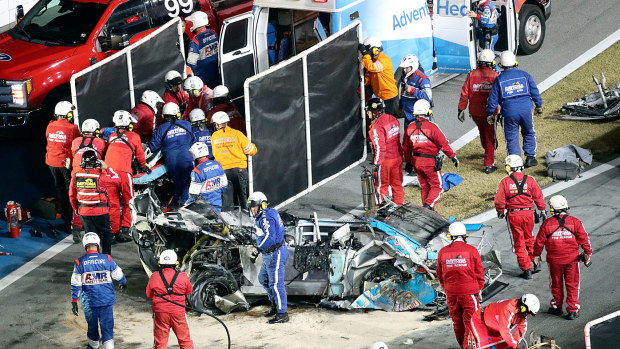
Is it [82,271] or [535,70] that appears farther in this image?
[535,70]

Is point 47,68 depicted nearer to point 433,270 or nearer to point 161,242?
point 161,242

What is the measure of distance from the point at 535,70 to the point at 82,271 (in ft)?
37.5

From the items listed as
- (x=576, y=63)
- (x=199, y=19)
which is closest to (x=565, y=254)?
(x=576, y=63)

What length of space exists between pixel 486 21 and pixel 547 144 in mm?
2751

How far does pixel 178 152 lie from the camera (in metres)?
16.8

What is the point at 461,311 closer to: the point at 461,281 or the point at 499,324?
the point at 461,281

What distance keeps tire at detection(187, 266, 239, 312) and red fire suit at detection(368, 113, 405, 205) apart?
3484 millimetres

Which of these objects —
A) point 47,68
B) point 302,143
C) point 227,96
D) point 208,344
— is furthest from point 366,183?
point 47,68

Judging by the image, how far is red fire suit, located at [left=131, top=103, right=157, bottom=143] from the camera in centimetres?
1750

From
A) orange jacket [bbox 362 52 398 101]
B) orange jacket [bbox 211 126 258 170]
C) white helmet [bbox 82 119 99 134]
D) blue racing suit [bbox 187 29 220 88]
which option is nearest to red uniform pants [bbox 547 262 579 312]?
orange jacket [bbox 211 126 258 170]

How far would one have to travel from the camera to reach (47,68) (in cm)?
1844

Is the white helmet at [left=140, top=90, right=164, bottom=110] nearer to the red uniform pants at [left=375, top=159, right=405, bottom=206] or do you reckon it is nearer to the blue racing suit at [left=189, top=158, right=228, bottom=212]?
the blue racing suit at [left=189, top=158, right=228, bottom=212]

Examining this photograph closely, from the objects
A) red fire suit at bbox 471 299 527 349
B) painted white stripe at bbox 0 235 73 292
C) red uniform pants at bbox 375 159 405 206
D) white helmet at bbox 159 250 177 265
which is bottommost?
painted white stripe at bbox 0 235 73 292

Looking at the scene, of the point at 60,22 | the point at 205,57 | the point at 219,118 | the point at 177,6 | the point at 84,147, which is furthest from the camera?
the point at 177,6
